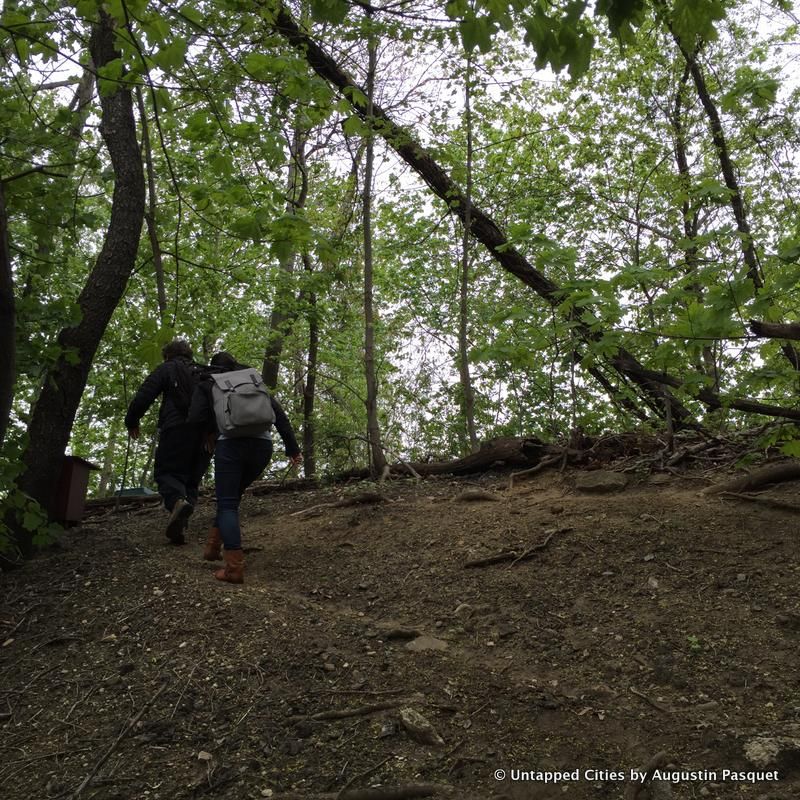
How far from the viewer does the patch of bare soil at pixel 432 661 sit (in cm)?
304

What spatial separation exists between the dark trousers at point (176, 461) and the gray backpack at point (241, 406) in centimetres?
113

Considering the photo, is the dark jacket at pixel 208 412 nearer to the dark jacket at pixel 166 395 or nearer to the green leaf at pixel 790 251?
the dark jacket at pixel 166 395

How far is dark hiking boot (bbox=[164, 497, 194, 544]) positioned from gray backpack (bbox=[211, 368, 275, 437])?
3.52 feet

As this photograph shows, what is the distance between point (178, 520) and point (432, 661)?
3208mm

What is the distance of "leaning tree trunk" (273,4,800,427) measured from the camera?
193 inches

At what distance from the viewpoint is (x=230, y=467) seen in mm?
5668

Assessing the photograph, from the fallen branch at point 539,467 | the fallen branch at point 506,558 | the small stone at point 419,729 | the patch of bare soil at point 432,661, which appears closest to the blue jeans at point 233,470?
the patch of bare soil at point 432,661

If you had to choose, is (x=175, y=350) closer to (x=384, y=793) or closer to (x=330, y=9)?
(x=330, y=9)

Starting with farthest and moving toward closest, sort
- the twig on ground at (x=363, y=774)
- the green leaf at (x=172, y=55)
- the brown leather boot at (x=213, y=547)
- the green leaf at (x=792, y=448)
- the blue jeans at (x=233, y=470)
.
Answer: the brown leather boot at (x=213, y=547) < the blue jeans at (x=233, y=470) < the green leaf at (x=792, y=448) < the green leaf at (x=172, y=55) < the twig on ground at (x=363, y=774)

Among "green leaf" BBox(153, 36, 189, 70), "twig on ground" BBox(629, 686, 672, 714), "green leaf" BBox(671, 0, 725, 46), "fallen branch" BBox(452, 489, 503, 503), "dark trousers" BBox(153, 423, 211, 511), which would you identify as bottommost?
"twig on ground" BBox(629, 686, 672, 714)

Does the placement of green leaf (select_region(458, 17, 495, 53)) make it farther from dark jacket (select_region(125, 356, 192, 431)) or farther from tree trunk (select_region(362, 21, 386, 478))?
tree trunk (select_region(362, 21, 386, 478))


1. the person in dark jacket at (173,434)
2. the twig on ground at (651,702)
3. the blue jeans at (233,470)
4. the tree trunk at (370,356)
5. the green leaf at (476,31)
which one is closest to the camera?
the green leaf at (476,31)

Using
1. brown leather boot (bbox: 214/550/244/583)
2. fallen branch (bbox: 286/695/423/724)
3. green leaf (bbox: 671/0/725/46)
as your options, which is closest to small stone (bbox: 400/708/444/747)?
fallen branch (bbox: 286/695/423/724)

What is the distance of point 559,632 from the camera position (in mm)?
4273
